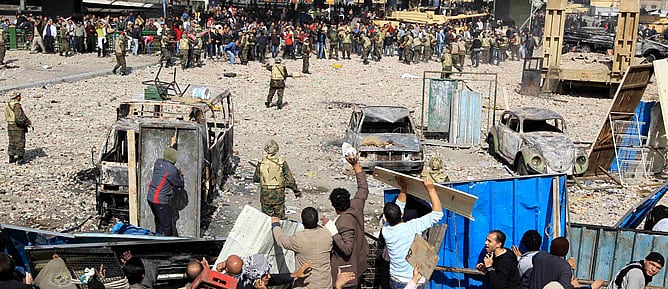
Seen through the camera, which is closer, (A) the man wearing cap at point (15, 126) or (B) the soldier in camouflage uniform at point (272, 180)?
(B) the soldier in camouflage uniform at point (272, 180)

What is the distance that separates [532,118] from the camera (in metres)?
13.8

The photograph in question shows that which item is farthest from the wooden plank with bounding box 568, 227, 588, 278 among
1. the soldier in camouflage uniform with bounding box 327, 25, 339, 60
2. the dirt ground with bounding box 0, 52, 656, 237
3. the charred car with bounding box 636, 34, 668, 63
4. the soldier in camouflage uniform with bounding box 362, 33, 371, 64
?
the soldier in camouflage uniform with bounding box 327, 25, 339, 60

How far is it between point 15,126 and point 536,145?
360 inches

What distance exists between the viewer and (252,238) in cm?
629

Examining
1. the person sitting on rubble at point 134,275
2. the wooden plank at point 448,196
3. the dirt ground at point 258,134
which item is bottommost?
the dirt ground at point 258,134

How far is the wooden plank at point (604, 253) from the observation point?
23.6ft

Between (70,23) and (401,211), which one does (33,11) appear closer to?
(70,23)

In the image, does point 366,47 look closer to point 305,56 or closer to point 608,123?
point 305,56

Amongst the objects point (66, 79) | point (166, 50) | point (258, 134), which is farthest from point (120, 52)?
point (258, 134)

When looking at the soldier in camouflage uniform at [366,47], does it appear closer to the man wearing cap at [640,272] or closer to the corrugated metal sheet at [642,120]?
the corrugated metal sheet at [642,120]

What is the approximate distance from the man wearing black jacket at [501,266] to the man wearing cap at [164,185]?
4235 millimetres

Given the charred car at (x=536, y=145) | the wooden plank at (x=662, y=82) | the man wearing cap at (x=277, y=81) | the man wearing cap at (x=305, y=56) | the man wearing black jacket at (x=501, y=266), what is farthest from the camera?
the man wearing cap at (x=305, y=56)

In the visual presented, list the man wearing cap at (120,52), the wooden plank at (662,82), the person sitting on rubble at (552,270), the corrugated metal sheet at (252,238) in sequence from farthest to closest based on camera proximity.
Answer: the man wearing cap at (120,52), the wooden plank at (662,82), the corrugated metal sheet at (252,238), the person sitting on rubble at (552,270)

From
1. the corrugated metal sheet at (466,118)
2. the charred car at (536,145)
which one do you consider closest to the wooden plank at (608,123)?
the charred car at (536,145)
